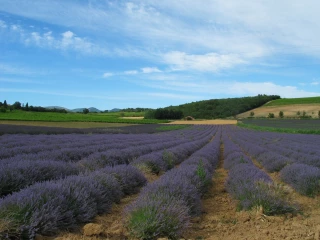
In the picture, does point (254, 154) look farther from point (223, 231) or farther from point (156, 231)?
point (156, 231)

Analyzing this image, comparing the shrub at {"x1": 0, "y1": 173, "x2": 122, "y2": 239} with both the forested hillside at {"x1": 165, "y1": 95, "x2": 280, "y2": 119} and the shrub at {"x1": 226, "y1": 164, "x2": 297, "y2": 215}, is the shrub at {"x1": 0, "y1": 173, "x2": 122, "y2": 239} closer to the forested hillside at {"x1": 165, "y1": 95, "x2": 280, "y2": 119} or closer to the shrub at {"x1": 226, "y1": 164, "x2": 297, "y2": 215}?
the shrub at {"x1": 226, "y1": 164, "x2": 297, "y2": 215}

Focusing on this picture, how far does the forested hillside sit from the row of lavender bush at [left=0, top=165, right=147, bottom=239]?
4202 inches

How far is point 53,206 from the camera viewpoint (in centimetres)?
345

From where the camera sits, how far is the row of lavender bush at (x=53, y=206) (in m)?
3.02

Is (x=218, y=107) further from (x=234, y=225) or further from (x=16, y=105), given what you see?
(x=234, y=225)

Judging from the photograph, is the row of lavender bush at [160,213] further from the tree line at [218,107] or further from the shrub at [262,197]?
the tree line at [218,107]

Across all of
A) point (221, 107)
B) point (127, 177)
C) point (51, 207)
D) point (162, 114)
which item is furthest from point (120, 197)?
point (221, 107)

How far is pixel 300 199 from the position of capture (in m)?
5.92

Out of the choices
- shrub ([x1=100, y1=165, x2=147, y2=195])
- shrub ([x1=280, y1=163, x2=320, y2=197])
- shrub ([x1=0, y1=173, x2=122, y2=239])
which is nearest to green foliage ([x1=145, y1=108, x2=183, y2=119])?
shrub ([x1=280, y1=163, x2=320, y2=197])

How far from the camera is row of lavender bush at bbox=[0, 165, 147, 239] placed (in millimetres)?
3016

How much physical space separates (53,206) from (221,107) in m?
123

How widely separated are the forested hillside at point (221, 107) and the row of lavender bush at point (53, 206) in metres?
107

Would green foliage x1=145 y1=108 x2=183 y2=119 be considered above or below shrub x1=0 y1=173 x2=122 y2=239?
above

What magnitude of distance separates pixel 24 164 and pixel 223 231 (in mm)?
3746
